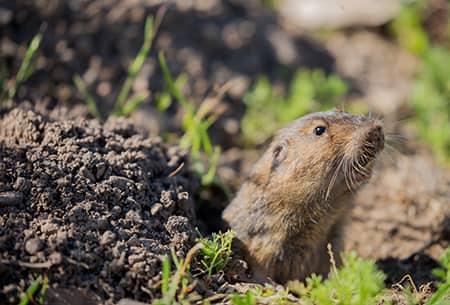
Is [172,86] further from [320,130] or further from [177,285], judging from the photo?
[177,285]

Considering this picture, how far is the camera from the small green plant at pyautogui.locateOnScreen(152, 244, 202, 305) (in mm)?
2773

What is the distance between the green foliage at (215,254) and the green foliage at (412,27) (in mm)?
3633

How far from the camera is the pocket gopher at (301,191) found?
3682 mm

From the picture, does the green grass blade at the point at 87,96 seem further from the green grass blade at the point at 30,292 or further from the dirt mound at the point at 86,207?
the green grass blade at the point at 30,292

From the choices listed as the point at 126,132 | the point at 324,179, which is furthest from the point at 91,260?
the point at 324,179

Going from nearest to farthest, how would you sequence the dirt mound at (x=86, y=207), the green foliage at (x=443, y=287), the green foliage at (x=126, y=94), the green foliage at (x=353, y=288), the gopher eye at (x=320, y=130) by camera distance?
the green foliage at (x=353, y=288), the green foliage at (x=443, y=287), the dirt mound at (x=86, y=207), the gopher eye at (x=320, y=130), the green foliage at (x=126, y=94)

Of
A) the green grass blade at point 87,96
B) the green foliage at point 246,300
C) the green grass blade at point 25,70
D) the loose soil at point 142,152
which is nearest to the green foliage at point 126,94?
the green grass blade at point 87,96

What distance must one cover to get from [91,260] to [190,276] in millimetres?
457

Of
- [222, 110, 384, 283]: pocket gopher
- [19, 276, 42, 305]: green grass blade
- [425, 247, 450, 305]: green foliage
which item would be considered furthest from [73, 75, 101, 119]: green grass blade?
[425, 247, 450, 305]: green foliage

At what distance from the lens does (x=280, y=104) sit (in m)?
5.13

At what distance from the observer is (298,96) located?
5.02m

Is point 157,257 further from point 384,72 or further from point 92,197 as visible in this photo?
point 384,72

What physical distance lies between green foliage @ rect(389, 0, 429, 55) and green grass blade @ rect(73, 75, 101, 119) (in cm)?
317

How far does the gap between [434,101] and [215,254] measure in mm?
2763
